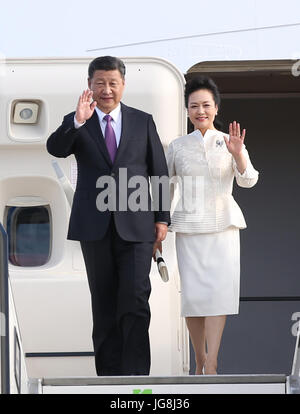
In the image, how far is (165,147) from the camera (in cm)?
588

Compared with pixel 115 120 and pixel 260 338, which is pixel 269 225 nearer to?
pixel 260 338

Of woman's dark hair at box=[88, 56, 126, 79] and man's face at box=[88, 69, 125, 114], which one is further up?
woman's dark hair at box=[88, 56, 126, 79]

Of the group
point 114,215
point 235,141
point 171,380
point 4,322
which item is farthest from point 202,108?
point 4,322

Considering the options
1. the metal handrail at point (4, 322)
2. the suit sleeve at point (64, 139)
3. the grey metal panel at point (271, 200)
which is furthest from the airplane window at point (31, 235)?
the grey metal panel at point (271, 200)

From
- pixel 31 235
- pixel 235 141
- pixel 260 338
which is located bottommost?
pixel 260 338

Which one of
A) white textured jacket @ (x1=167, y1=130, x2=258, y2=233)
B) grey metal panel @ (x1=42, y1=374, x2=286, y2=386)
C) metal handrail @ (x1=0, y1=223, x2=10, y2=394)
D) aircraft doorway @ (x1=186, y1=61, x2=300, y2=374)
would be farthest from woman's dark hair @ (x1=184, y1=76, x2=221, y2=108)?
aircraft doorway @ (x1=186, y1=61, x2=300, y2=374)

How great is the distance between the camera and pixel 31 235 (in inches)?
238

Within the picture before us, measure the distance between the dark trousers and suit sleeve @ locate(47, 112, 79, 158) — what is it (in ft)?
1.18

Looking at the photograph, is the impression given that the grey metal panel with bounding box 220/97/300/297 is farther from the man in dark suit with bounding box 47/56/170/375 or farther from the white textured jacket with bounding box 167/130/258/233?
the man in dark suit with bounding box 47/56/170/375

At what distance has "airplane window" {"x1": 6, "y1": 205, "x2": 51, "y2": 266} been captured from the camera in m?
6.00

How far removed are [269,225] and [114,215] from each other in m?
4.73

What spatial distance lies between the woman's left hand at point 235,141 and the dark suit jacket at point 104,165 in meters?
0.28

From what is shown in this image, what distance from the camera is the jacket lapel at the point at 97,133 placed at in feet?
16.5
